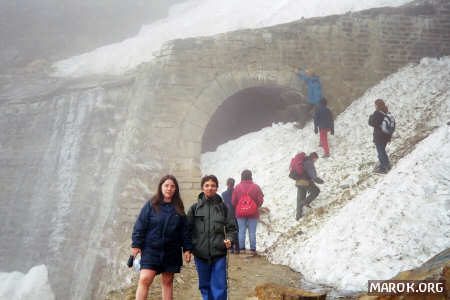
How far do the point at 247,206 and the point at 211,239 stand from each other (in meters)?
2.72

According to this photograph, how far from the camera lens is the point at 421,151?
5.43 meters

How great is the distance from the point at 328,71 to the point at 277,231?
552 centimetres

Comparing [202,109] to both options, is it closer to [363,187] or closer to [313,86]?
[313,86]

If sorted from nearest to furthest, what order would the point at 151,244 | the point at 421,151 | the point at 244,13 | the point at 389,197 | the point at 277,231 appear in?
the point at 151,244 < the point at 389,197 < the point at 421,151 < the point at 277,231 < the point at 244,13

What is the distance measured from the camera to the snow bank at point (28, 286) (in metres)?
9.79

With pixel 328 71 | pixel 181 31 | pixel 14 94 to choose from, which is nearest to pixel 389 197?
pixel 328 71

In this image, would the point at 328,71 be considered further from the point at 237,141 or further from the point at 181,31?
the point at 181,31

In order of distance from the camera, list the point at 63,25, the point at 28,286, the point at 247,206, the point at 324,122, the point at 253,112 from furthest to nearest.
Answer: the point at 63,25 < the point at 253,112 < the point at 28,286 < the point at 324,122 < the point at 247,206

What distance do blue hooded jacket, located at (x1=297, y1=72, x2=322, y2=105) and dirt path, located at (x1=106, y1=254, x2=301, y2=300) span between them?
5412mm

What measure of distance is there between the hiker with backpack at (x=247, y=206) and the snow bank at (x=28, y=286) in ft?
23.1

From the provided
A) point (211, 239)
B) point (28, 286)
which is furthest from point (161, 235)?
point (28, 286)

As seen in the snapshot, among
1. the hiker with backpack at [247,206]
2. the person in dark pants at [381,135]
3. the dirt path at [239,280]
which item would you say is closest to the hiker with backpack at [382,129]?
the person in dark pants at [381,135]

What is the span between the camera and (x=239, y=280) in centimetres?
465

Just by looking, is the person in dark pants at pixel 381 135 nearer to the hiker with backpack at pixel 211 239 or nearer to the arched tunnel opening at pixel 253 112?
the arched tunnel opening at pixel 253 112
